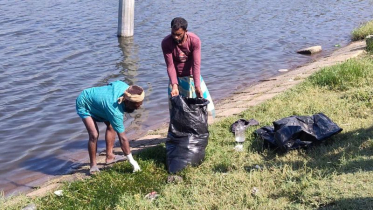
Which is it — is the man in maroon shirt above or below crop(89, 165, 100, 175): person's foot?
A: above

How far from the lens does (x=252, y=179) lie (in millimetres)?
5203

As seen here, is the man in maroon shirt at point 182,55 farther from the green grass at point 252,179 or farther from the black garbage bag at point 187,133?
the green grass at point 252,179

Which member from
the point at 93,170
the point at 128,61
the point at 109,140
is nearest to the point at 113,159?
the point at 109,140

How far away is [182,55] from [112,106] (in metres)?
1.14

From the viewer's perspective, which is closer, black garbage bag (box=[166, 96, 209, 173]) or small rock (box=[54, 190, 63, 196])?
small rock (box=[54, 190, 63, 196])

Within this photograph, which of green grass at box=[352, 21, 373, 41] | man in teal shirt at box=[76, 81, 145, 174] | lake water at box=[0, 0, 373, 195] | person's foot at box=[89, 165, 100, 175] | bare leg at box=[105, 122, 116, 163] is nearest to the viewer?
man in teal shirt at box=[76, 81, 145, 174]

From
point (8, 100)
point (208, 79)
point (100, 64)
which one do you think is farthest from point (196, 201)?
point (100, 64)

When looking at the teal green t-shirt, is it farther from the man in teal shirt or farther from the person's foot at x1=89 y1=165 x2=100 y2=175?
the person's foot at x1=89 y1=165 x2=100 y2=175

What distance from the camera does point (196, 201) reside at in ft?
16.2

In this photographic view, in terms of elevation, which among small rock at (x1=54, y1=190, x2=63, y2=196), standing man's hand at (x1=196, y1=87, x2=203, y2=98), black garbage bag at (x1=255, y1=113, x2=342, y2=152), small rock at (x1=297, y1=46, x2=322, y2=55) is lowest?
small rock at (x1=297, y1=46, x2=322, y2=55)

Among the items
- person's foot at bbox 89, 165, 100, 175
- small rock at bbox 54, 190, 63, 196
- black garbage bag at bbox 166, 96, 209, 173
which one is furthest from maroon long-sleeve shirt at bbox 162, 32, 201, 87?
small rock at bbox 54, 190, 63, 196

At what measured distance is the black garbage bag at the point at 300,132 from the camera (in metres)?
5.88

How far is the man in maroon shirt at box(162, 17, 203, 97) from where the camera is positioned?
6.10 metres

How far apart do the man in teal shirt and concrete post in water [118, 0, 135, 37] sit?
8.85 m
